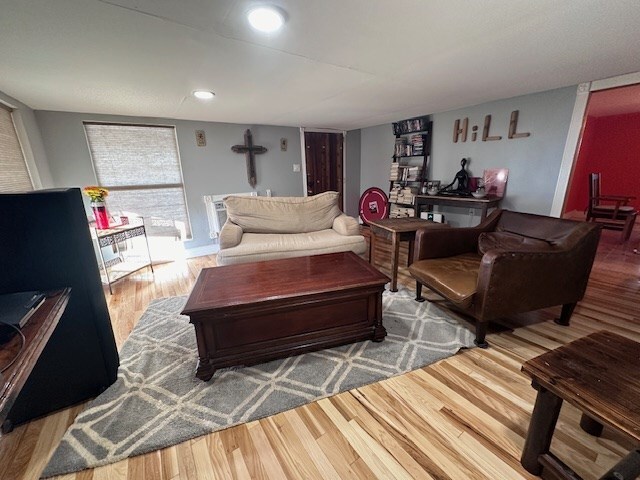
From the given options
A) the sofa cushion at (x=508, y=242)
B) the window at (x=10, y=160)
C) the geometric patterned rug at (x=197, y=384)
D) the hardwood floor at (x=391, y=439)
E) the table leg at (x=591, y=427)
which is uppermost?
the window at (x=10, y=160)

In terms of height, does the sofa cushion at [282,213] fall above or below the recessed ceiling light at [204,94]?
below

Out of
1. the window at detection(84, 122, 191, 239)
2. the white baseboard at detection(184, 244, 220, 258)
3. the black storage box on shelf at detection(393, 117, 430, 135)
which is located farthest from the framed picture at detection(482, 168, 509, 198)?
the window at detection(84, 122, 191, 239)

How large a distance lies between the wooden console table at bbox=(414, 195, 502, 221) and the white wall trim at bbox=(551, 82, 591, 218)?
54 cm

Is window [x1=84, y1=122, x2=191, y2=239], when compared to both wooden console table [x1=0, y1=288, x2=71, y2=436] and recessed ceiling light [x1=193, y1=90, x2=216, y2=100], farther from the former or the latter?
wooden console table [x1=0, y1=288, x2=71, y2=436]

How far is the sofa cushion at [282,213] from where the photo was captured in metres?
2.99

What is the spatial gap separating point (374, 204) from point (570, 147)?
260 centimetres

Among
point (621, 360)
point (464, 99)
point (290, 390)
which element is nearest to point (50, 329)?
point (290, 390)

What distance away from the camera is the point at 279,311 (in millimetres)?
1564

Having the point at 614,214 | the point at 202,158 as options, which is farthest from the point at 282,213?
the point at 614,214

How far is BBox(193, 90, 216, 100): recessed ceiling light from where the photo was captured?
2.32 meters

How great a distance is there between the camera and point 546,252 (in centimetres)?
166

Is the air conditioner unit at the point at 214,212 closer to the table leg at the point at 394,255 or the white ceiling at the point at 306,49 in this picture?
the white ceiling at the point at 306,49

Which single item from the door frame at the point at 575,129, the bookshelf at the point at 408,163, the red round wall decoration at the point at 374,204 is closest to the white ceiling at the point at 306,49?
the door frame at the point at 575,129

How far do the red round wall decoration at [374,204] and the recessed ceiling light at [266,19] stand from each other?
344 centimetres
